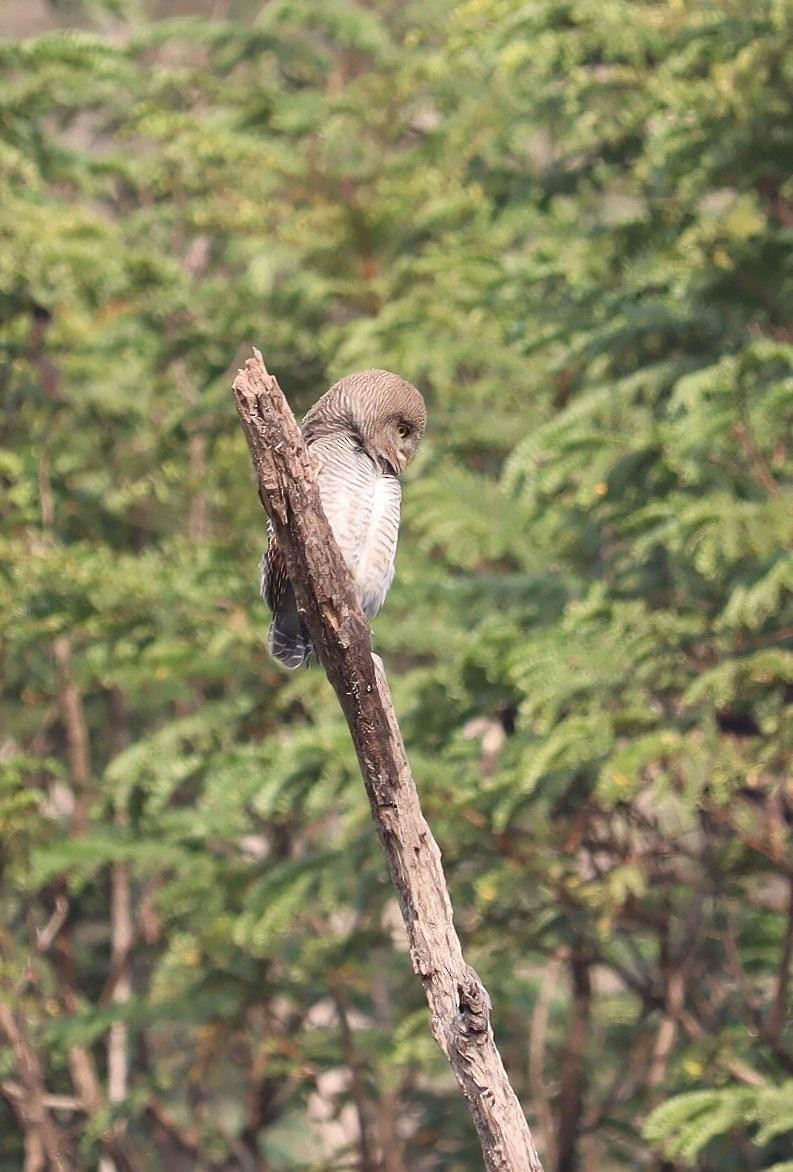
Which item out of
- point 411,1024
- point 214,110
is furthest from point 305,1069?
point 214,110

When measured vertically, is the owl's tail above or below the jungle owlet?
below

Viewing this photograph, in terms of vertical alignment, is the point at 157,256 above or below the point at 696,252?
above

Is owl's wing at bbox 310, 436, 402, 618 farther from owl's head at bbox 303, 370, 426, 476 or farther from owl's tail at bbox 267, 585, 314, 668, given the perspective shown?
owl's tail at bbox 267, 585, 314, 668

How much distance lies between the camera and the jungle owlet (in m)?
4.80

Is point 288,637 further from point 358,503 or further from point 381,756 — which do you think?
point 381,756

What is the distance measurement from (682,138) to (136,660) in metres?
2.76

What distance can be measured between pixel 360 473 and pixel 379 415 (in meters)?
0.21

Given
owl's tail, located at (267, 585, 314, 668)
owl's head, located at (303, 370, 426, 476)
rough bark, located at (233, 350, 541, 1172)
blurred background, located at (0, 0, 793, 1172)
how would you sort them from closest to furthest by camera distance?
1. rough bark, located at (233, 350, 541, 1172)
2. owl's head, located at (303, 370, 426, 476)
3. owl's tail, located at (267, 585, 314, 668)
4. blurred background, located at (0, 0, 793, 1172)

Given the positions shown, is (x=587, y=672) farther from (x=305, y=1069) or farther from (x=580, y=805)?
(x=305, y=1069)

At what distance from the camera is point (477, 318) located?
7215 millimetres

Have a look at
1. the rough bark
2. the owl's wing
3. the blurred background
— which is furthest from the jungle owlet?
the rough bark

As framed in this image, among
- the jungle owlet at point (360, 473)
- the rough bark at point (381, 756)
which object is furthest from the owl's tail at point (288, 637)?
the rough bark at point (381, 756)

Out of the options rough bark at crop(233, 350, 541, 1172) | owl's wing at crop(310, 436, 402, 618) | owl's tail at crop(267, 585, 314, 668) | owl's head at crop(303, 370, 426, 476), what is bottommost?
rough bark at crop(233, 350, 541, 1172)

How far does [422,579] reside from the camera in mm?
6559
